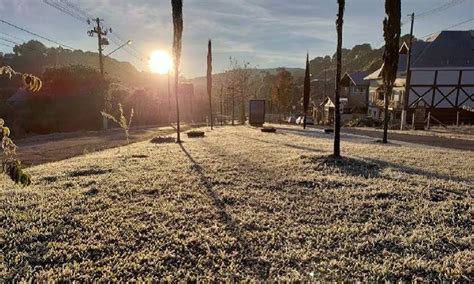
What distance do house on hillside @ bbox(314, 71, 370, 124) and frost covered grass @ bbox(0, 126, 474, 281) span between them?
1677 inches

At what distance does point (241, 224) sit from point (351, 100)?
5342 cm

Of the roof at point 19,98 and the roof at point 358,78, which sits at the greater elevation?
the roof at point 358,78

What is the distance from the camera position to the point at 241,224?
5.53m

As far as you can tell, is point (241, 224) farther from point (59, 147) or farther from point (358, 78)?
point (358, 78)

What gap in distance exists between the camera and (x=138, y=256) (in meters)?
4.37

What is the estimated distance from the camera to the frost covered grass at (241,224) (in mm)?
4082

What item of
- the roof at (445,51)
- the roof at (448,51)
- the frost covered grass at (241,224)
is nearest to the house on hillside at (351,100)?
the roof at (445,51)

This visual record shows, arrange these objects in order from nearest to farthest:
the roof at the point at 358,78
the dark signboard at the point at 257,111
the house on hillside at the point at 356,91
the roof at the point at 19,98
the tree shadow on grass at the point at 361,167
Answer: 1. the tree shadow on grass at the point at 361,167
2. the dark signboard at the point at 257,111
3. the roof at the point at 19,98
4. the house on hillside at the point at 356,91
5. the roof at the point at 358,78

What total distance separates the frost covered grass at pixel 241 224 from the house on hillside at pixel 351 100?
42599 mm

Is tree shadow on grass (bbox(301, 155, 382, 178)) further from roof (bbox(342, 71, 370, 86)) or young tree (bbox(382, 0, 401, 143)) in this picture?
roof (bbox(342, 71, 370, 86))

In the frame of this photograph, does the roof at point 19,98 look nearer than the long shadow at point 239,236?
No

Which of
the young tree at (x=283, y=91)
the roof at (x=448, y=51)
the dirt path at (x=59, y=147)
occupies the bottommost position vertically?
the dirt path at (x=59, y=147)

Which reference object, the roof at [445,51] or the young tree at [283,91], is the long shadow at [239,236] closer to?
the roof at [445,51]

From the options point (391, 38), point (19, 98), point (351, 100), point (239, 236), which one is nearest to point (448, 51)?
point (351, 100)
